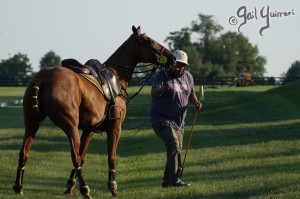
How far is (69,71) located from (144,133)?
60.3 ft

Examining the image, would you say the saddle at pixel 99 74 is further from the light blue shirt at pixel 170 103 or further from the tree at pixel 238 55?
the tree at pixel 238 55

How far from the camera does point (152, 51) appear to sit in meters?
16.2

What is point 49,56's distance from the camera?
186750 mm

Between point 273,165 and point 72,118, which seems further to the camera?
point 273,165

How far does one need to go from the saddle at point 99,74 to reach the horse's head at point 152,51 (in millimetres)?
778

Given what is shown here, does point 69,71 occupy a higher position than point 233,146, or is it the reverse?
point 69,71

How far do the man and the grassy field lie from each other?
463 mm

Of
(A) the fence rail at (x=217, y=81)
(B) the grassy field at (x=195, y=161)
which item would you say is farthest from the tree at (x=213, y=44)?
(B) the grassy field at (x=195, y=161)

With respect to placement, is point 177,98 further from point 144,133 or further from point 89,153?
point 144,133

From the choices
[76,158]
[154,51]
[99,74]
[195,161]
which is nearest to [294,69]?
[195,161]

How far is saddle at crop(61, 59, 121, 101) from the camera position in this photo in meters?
14.9

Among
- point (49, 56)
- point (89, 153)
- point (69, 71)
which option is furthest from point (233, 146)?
point (49, 56)

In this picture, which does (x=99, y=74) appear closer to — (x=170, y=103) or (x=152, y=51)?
(x=152, y=51)

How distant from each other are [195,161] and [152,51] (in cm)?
575
